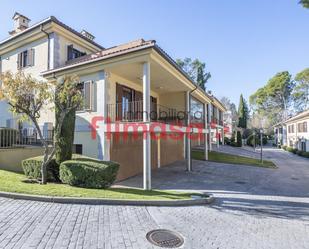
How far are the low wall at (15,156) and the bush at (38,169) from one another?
1.85m

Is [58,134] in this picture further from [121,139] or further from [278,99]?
[278,99]

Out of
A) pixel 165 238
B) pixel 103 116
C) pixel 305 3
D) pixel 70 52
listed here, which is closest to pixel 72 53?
pixel 70 52

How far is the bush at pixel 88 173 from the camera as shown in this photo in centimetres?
837

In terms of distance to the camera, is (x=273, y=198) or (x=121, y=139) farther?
(x=121, y=139)

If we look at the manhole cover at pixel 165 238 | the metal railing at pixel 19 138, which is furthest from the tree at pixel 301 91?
the manhole cover at pixel 165 238

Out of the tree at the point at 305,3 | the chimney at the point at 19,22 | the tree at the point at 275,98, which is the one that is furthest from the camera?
the tree at the point at 275,98

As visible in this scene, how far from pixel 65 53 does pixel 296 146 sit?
36991mm

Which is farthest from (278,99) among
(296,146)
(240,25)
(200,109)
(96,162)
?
(96,162)

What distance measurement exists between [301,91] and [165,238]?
52.5 metres

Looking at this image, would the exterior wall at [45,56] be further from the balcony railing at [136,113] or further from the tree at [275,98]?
the tree at [275,98]

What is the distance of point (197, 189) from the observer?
10.1 m

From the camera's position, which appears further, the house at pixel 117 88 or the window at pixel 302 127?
the window at pixel 302 127

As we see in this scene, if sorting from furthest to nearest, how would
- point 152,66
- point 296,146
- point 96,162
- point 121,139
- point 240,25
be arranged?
1. point 296,146
2. point 240,25
3. point 121,139
4. point 152,66
5. point 96,162

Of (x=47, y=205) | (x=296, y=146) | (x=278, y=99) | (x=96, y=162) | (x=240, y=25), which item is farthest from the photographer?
(x=278, y=99)
